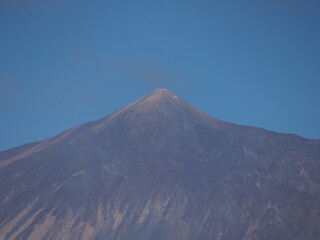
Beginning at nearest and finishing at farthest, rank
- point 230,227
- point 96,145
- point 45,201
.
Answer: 1. point 230,227
2. point 45,201
3. point 96,145

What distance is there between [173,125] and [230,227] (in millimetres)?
36380

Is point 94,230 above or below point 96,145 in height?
below

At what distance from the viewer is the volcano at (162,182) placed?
3307 inches

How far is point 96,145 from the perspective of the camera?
358 ft

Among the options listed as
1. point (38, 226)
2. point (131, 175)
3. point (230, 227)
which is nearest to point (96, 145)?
point (131, 175)

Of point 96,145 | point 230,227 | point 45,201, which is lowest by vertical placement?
point 230,227

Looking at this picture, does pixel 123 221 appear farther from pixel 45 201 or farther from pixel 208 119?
pixel 208 119

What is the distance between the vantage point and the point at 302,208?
85.1 meters

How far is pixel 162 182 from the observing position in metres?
96.1

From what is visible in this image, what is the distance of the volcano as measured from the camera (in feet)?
276

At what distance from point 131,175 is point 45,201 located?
16.6m

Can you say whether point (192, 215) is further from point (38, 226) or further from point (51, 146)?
point (51, 146)

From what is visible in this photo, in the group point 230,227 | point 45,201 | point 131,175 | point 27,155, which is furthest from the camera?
point 27,155

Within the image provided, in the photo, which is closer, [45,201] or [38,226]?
[38,226]
